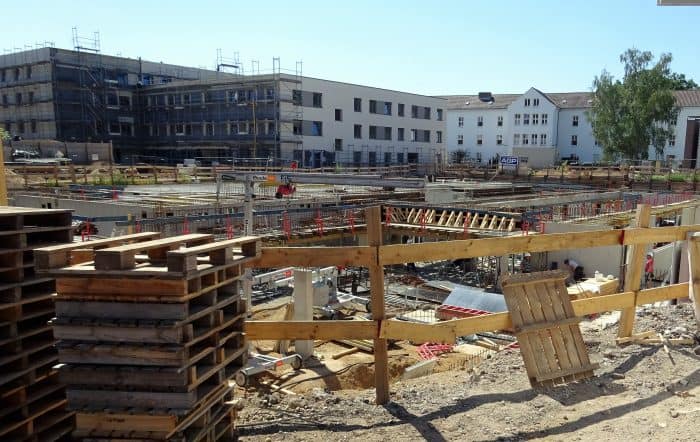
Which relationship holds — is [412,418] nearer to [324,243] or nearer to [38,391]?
[38,391]

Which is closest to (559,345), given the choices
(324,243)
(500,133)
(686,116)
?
(324,243)

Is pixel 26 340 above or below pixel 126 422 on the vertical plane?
above

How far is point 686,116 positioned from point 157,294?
73.3m

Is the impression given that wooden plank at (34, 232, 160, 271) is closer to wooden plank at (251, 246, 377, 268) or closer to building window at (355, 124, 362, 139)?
wooden plank at (251, 246, 377, 268)

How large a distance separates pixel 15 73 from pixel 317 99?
114 feet

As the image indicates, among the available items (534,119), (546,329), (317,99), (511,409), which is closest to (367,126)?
(317,99)

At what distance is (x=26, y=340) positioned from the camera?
4934mm

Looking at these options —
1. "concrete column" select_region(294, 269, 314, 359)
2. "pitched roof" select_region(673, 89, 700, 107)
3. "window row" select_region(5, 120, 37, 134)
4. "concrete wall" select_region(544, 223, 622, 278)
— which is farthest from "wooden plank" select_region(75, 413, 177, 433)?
"pitched roof" select_region(673, 89, 700, 107)

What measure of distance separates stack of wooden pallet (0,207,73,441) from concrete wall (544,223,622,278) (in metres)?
17.7

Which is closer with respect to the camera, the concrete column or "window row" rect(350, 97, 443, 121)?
the concrete column

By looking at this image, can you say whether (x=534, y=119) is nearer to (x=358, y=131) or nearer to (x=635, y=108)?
(x=635, y=108)

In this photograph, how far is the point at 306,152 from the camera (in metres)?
57.5

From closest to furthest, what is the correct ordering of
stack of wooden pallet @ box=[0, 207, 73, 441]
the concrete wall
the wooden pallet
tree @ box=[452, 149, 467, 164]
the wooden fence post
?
stack of wooden pallet @ box=[0, 207, 73, 441], the wooden fence post, the wooden pallet, the concrete wall, tree @ box=[452, 149, 467, 164]

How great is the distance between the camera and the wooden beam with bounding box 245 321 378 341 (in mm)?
5266
